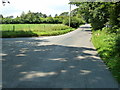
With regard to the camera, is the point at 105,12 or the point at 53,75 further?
the point at 105,12

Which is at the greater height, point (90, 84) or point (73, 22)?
point (73, 22)

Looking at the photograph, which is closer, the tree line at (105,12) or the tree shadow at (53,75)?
the tree shadow at (53,75)

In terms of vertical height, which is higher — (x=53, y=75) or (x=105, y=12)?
(x=105, y=12)

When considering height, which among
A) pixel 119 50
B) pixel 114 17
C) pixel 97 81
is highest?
pixel 114 17

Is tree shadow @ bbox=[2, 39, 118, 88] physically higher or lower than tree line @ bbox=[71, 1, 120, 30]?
lower

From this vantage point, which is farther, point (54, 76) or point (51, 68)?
point (51, 68)

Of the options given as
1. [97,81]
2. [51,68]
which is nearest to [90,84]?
[97,81]

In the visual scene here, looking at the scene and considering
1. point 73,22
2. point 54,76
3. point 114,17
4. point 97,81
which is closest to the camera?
point 97,81

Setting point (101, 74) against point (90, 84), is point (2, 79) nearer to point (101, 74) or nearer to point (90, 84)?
point (90, 84)

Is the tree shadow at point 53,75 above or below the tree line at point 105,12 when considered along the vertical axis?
below

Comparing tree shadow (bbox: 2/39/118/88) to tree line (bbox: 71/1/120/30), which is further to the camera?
tree line (bbox: 71/1/120/30)

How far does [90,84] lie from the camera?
206 inches

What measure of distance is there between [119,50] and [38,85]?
20.5 ft

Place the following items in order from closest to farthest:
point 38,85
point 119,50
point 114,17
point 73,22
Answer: point 38,85 < point 119,50 < point 114,17 < point 73,22
